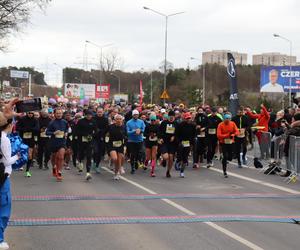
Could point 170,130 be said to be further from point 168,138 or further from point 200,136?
point 200,136

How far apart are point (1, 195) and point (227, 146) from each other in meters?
9.86

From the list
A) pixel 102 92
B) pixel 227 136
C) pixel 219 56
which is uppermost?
pixel 219 56

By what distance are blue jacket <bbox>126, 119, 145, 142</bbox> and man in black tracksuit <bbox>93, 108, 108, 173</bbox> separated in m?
0.75

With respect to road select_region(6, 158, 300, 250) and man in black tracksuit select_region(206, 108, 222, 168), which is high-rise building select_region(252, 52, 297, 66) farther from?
road select_region(6, 158, 300, 250)

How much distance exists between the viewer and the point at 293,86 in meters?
58.9

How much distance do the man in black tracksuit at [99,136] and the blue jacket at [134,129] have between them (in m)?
0.75

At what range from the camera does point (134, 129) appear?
16.0 metres

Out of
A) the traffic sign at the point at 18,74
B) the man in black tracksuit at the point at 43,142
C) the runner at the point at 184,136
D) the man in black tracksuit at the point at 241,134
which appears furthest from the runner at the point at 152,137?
the traffic sign at the point at 18,74

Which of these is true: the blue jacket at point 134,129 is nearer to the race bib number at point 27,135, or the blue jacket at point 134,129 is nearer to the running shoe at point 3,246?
the race bib number at point 27,135

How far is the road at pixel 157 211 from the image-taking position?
24.7 ft

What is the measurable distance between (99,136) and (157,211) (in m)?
6.97

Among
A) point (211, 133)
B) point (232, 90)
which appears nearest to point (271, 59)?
point (232, 90)

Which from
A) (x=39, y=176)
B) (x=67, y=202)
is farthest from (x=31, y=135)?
(x=67, y=202)

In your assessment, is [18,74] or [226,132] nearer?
[226,132]
